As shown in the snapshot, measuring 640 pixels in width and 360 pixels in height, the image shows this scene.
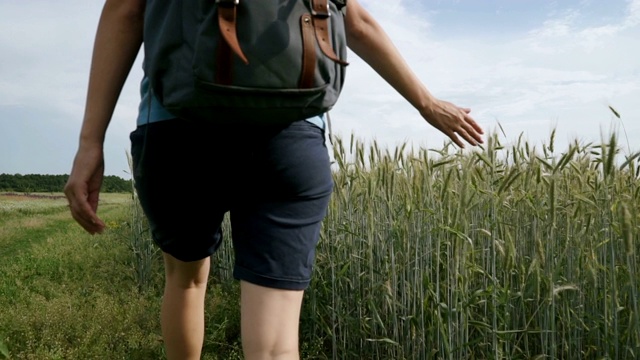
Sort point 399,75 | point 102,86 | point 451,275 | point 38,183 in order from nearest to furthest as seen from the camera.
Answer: point 102,86 → point 399,75 → point 451,275 → point 38,183

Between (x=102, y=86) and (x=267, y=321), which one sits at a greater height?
(x=102, y=86)

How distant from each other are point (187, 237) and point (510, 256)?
1.01 metres

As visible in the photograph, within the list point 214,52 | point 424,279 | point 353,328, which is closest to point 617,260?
point 424,279


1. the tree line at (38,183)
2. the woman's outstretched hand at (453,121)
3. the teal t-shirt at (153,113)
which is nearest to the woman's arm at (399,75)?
the woman's outstretched hand at (453,121)

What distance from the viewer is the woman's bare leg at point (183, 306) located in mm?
1610

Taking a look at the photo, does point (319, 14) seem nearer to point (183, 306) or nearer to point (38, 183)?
point (183, 306)

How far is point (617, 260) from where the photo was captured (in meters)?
2.55

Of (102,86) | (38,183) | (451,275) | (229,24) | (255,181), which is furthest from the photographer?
(38,183)

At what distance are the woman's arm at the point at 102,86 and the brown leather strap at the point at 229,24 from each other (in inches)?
12.5

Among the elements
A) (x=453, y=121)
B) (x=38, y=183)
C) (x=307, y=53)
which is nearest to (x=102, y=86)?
(x=307, y=53)

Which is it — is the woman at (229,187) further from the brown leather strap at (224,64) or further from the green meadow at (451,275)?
the green meadow at (451,275)

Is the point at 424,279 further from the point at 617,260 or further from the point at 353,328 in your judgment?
the point at 617,260

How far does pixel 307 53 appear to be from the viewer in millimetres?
1119

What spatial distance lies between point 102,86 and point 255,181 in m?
0.41
